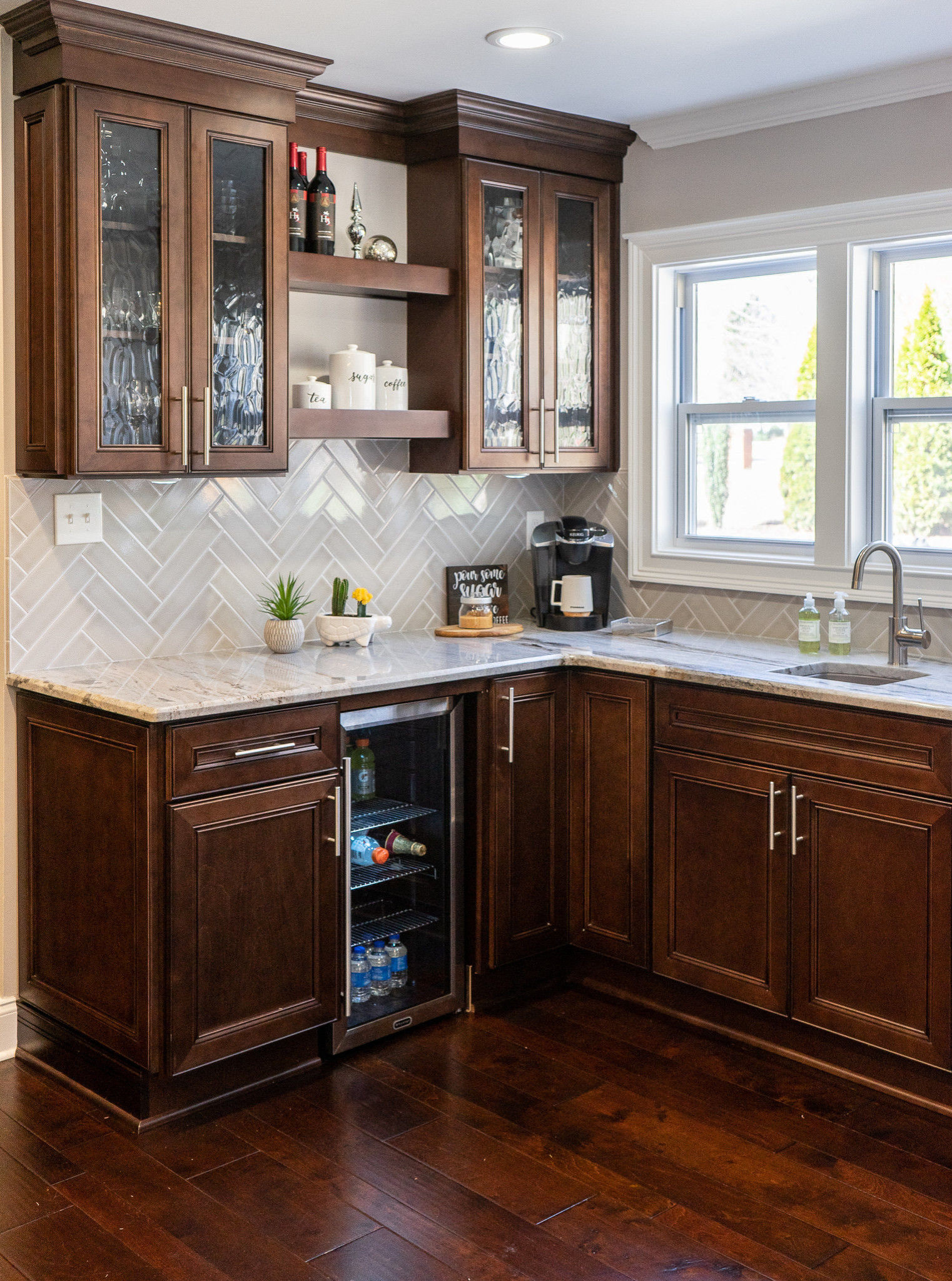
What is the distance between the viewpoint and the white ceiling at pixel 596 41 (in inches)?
116

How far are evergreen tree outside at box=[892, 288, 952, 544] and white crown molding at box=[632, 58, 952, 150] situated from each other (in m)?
0.54

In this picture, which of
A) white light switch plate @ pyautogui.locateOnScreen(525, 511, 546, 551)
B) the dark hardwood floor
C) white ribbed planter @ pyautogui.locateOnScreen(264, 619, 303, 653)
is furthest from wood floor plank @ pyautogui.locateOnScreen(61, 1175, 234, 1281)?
white light switch plate @ pyautogui.locateOnScreen(525, 511, 546, 551)

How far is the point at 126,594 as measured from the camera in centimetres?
340

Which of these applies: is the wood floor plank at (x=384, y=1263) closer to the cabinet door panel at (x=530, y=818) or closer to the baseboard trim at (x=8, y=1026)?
the cabinet door panel at (x=530, y=818)

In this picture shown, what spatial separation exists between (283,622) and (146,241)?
1.03 m

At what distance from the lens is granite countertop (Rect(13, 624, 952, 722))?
9.57ft

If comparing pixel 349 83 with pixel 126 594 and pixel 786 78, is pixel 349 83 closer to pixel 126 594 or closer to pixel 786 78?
pixel 786 78

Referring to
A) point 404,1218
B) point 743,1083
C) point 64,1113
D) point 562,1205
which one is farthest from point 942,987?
point 64,1113

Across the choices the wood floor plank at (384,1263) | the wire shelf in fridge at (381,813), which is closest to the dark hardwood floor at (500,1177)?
the wood floor plank at (384,1263)

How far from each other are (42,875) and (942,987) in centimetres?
217

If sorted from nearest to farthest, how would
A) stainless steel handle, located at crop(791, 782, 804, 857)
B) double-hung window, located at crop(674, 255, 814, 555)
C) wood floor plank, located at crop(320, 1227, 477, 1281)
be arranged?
wood floor plank, located at crop(320, 1227, 477, 1281)
stainless steel handle, located at crop(791, 782, 804, 857)
double-hung window, located at crop(674, 255, 814, 555)

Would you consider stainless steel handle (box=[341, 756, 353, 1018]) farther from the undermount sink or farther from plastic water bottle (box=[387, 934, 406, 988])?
the undermount sink

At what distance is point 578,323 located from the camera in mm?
4113

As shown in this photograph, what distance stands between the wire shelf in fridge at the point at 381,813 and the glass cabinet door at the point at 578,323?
4.12 ft
